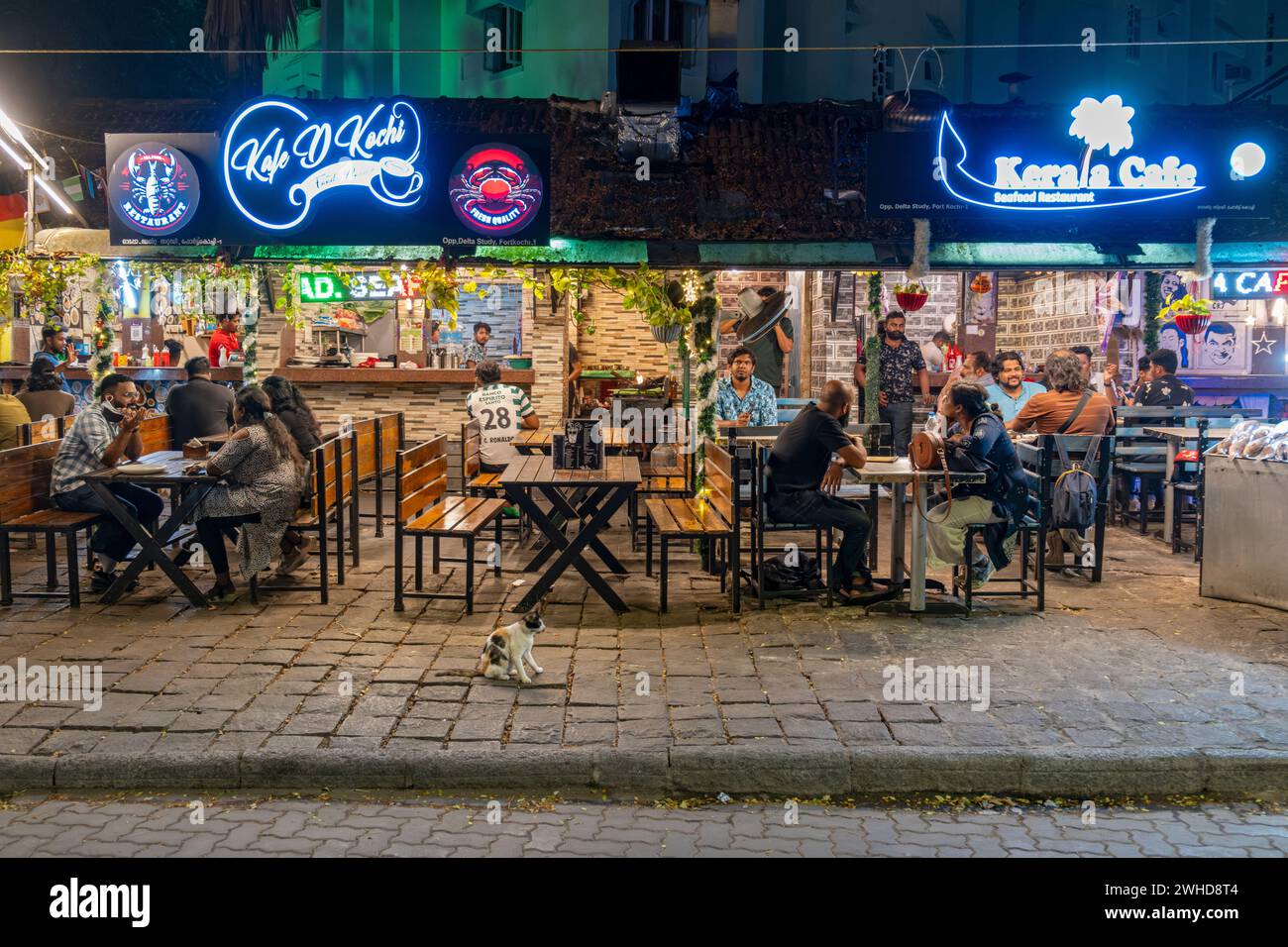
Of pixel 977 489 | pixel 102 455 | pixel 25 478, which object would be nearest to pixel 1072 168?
pixel 977 489

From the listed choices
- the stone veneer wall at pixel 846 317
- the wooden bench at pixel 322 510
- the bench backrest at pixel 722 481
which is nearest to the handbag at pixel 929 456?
the bench backrest at pixel 722 481

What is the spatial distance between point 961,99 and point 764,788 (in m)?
16.7

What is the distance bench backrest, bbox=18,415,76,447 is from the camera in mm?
9812

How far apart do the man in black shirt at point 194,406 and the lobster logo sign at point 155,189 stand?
1264 mm

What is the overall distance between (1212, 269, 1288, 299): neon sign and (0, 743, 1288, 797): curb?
8851mm

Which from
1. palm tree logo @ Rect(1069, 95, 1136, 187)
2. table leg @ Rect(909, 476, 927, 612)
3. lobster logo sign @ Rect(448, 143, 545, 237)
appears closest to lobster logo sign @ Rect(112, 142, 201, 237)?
lobster logo sign @ Rect(448, 143, 545, 237)

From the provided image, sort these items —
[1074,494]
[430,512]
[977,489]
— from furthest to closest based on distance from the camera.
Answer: [1074,494], [430,512], [977,489]

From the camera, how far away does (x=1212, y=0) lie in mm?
20359

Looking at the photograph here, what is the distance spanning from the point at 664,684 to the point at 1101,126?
23.7 feet

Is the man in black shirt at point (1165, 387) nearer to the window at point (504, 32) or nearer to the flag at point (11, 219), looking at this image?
the flag at point (11, 219)

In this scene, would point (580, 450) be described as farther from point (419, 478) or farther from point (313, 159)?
point (313, 159)

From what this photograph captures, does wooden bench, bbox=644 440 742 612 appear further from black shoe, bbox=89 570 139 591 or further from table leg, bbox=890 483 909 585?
black shoe, bbox=89 570 139 591

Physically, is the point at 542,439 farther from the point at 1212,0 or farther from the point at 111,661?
the point at 1212,0

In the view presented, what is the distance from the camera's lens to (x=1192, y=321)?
38.1ft
